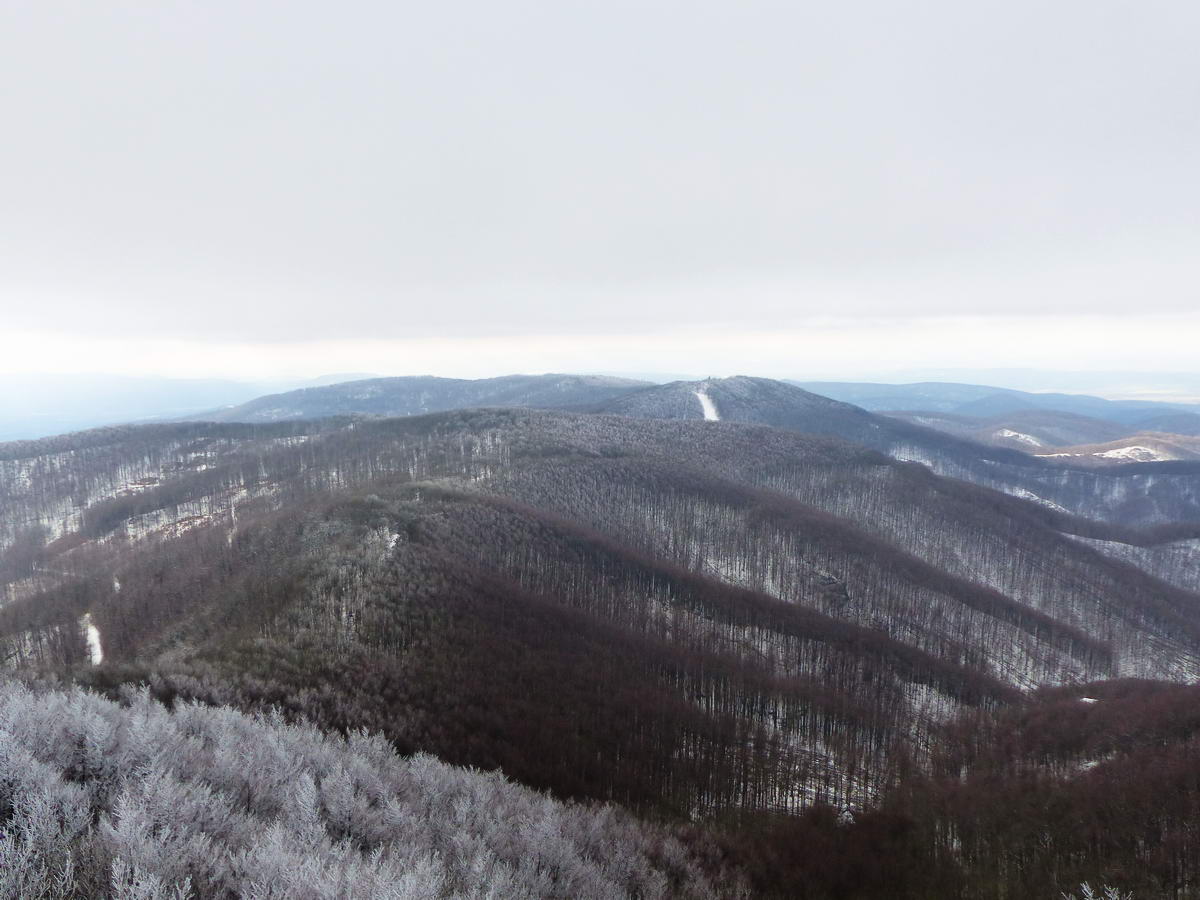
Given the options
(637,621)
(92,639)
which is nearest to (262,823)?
(637,621)

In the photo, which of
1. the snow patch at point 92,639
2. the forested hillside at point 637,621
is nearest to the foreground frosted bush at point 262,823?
the forested hillside at point 637,621

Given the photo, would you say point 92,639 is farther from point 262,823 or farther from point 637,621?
point 262,823

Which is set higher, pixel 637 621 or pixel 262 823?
pixel 262 823

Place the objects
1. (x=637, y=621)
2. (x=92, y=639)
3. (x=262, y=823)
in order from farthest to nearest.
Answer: (x=637, y=621), (x=92, y=639), (x=262, y=823)

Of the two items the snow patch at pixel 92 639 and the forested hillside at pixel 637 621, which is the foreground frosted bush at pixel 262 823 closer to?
the forested hillside at pixel 637 621

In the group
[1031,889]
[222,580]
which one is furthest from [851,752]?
[222,580]

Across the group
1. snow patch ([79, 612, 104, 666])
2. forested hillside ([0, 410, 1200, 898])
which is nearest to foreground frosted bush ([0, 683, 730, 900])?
forested hillside ([0, 410, 1200, 898])
